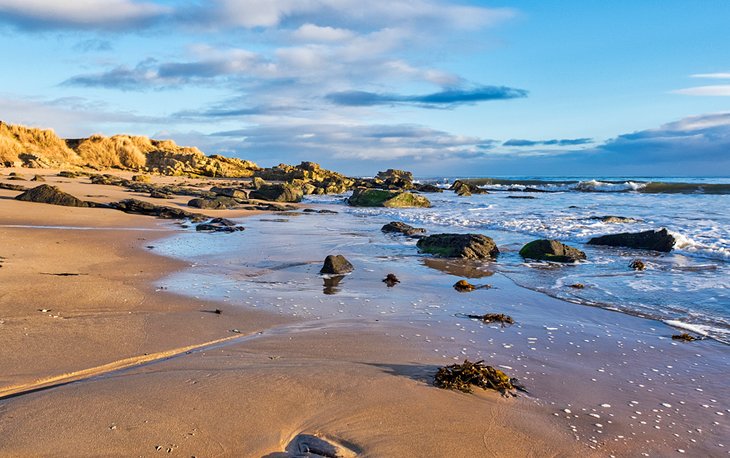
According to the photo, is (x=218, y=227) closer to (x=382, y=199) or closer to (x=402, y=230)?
(x=402, y=230)

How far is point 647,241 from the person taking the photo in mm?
11625

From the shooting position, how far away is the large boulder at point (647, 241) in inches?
449

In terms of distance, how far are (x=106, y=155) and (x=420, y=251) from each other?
54792 mm

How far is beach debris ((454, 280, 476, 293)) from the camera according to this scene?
7.21 metres

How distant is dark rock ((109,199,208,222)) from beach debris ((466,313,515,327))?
11.4 meters

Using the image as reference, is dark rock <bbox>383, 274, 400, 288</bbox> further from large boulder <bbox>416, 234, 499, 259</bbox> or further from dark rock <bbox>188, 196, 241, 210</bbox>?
dark rock <bbox>188, 196, 241, 210</bbox>

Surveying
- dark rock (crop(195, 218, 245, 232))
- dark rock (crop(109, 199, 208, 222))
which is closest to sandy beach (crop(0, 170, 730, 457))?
dark rock (crop(195, 218, 245, 232))

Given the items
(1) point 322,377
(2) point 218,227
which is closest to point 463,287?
(1) point 322,377

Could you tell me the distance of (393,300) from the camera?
21.3ft

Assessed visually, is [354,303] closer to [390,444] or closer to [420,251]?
[390,444]

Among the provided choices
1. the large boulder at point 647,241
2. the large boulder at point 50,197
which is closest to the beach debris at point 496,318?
the large boulder at point 647,241

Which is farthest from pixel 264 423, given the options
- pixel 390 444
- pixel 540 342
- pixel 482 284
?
pixel 482 284

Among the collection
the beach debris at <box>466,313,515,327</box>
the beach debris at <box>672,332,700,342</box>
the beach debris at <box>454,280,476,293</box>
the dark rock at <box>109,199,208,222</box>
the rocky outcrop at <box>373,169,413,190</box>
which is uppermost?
the rocky outcrop at <box>373,169,413,190</box>

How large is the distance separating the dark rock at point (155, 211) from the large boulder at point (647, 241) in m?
10.9
